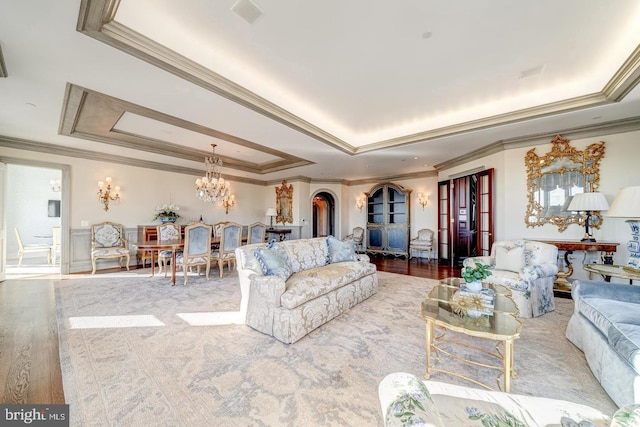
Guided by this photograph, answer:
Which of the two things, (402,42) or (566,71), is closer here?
(402,42)

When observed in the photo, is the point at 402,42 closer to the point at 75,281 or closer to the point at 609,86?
the point at 609,86

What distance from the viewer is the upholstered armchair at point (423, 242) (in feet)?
21.7

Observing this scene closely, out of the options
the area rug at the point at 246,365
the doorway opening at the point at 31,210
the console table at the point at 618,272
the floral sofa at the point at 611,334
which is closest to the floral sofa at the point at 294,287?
the area rug at the point at 246,365

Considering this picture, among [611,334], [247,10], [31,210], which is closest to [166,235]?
[247,10]

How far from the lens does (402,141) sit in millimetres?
4555

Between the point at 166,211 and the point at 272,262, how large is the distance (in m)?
4.79

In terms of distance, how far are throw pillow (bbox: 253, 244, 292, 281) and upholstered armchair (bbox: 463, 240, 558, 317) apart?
2.45m

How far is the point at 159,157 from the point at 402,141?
535 centimetres

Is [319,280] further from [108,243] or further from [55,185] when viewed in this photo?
[55,185]

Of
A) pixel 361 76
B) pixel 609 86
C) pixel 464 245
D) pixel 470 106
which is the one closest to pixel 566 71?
pixel 609 86

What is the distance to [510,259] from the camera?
11.1ft

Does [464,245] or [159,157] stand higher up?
[159,157]

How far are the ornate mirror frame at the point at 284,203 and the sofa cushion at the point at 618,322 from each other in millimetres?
6966

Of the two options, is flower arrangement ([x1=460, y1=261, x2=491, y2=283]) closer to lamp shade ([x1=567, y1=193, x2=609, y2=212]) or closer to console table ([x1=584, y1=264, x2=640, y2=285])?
console table ([x1=584, y1=264, x2=640, y2=285])
